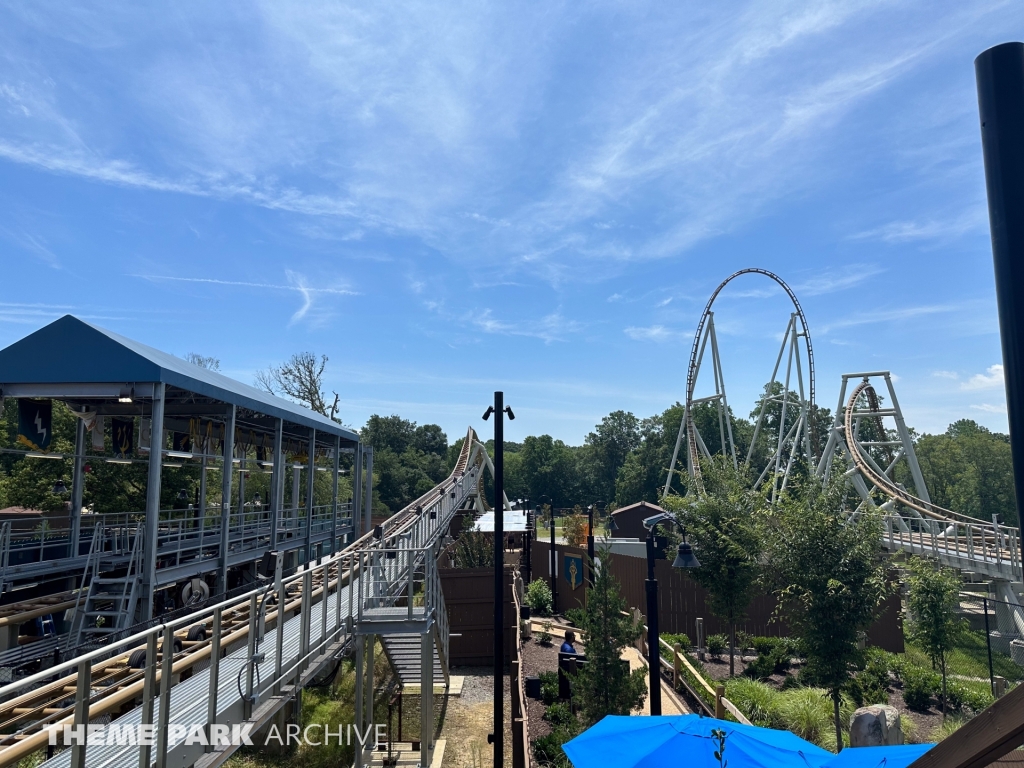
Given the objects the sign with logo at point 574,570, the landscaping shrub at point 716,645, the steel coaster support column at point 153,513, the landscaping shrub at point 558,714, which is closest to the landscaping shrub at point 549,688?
the landscaping shrub at point 558,714

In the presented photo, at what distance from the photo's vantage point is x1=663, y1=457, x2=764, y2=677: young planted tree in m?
16.6

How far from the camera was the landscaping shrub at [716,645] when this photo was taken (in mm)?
17875

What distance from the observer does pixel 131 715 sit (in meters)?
5.51

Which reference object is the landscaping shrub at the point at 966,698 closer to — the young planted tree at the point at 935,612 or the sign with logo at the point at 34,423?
the young planted tree at the point at 935,612

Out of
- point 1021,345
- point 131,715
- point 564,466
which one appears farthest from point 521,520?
point 564,466

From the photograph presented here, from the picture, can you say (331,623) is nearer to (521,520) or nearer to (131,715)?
(131,715)

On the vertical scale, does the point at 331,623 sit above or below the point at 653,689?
above

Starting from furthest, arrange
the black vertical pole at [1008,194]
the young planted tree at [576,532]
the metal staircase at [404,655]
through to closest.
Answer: the young planted tree at [576,532] → the metal staircase at [404,655] → the black vertical pole at [1008,194]

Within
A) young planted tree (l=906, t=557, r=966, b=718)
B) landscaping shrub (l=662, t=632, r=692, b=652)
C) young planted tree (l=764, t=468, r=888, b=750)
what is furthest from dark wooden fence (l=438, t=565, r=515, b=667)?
young planted tree (l=906, t=557, r=966, b=718)

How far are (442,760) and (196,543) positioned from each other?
23.6 ft

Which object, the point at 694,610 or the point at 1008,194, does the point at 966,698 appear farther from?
the point at 1008,194

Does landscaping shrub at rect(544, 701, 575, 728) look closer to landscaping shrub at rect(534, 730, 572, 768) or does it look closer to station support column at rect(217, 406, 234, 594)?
landscaping shrub at rect(534, 730, 572, 768)

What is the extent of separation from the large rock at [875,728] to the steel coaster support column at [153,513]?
36.3ft

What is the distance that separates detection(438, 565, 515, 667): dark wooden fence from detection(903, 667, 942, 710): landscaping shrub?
29.5 feet
